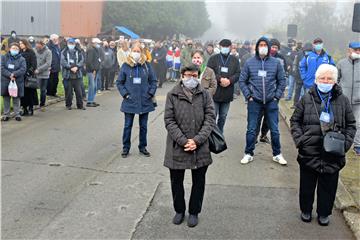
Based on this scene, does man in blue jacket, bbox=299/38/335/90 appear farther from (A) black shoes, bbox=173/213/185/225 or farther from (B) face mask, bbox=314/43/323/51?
(A) black shoes, bbox=173/213/185/225

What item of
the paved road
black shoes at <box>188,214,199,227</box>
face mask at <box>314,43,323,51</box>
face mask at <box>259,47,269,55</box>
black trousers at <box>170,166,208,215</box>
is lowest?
the paved road

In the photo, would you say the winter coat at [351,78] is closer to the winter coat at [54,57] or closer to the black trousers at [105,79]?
the winter coat at [54,57]

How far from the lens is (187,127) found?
16.8 feet

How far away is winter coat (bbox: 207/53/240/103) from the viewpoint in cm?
851

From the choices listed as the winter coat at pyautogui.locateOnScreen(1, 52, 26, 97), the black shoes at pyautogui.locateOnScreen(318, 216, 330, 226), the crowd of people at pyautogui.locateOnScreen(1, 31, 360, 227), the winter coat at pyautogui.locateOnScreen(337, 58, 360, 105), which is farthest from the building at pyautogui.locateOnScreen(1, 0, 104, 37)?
the black shoes at pyautogui.locateOnScreen(318, 216, 330, 226)

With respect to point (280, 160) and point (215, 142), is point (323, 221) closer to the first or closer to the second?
point (215, 142)

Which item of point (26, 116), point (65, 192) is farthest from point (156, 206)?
point (26, 116)

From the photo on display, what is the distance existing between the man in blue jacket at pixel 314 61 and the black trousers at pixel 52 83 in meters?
7.50

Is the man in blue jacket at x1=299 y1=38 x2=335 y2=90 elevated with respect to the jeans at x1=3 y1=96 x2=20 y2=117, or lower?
elevated

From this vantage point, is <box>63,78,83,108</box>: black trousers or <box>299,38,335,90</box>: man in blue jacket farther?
<box>63,78,83,108</box>: black trousers

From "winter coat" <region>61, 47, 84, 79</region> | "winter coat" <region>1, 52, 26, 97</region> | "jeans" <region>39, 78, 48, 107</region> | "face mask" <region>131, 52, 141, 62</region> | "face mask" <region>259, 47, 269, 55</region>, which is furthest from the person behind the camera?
"jeans" <region>39, 78, 48, 107</region>

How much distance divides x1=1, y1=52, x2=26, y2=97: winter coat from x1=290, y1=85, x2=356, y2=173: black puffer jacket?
729 centimetres

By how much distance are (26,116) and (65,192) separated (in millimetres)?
5975

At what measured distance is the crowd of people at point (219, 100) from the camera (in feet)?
16.9
